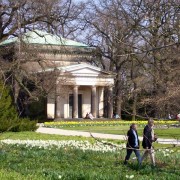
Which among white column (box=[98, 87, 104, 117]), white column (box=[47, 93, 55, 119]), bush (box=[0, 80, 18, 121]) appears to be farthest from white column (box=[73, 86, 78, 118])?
bush (box=[0, 80, 18, 121])

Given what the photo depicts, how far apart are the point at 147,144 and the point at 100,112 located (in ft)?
145

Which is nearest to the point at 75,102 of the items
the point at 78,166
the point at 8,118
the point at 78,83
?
the point at 78,83

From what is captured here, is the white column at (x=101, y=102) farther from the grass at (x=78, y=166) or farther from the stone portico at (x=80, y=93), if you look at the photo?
the grass at (x=78, y=166)

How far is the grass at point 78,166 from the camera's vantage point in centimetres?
1113

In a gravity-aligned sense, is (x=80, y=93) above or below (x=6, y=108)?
above

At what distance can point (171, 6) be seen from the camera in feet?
27.6

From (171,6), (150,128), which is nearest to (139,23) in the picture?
(171,6)

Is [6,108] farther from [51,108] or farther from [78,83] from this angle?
[78,83]

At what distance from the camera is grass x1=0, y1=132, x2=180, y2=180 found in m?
11.1

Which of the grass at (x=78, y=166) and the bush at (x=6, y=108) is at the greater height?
the bush at (x=6, y=108)

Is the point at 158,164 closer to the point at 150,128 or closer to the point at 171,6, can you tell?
the point at 150,128

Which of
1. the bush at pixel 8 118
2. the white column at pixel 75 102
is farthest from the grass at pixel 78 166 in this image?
the white column at pixel 75 102

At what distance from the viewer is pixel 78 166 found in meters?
13.8

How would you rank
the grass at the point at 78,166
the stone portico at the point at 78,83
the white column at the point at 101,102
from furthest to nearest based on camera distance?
the white column at the point at 101,102 < the stone portico at the point at 78,83 < the grass at the point at 78,166
